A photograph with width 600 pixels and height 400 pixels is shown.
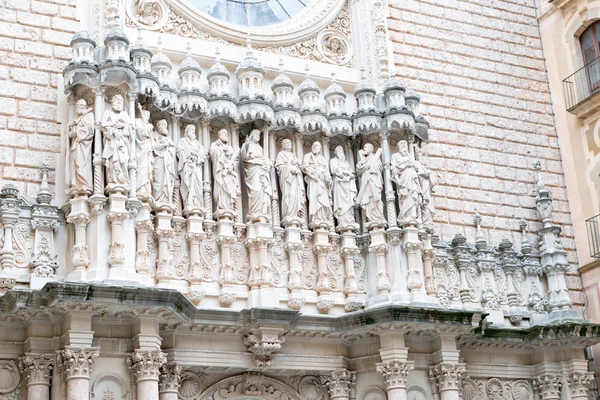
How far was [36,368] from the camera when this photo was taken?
11.8m

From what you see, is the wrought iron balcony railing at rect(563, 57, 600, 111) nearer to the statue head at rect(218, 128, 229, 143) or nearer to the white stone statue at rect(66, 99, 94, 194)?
the statue head at rect(218, 128, 229, 143)

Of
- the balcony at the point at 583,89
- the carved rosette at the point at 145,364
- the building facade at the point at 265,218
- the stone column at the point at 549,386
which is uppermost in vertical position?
the balcony at the point at 583,89

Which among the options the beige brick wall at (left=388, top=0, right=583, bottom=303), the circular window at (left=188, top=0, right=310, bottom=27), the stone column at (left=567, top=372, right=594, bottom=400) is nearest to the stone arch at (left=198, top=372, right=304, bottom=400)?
the beige brick wall at (left=388, top=0, right=583, bottom=303)

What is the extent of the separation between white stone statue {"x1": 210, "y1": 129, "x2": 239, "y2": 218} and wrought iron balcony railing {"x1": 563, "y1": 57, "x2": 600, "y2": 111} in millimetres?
6830

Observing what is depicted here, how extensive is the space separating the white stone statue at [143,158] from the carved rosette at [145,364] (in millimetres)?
2004

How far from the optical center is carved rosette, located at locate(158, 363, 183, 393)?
12484mm

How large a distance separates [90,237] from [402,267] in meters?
4.48

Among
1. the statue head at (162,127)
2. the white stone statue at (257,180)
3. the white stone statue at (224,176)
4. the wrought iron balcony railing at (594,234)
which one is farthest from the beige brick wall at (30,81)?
the wrought iron balcony railing at (594,234)

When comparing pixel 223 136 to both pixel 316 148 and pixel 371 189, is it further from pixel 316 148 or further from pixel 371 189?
pixel 371 189

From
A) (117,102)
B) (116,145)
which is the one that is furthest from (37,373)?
(117,102)

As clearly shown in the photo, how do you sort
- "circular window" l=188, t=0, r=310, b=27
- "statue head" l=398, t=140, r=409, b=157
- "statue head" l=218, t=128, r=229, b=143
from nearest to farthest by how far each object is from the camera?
"statue head" l=218, t=128, r=229, b=143 → "statue head" l=398, t=140, r=409, b=157 → "circular window" l=188, t=0, r=310, b=27

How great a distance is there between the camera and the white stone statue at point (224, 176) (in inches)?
528

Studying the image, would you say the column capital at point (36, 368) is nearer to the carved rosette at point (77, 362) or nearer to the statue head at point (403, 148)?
the carved rosette at point (77, 362)

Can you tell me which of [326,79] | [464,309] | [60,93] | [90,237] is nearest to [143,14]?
[60,93]
